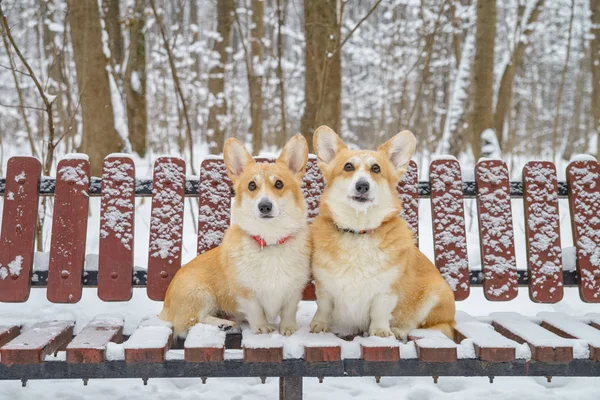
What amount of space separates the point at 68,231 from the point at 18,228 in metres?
0.24

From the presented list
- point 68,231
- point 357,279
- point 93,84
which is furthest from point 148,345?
point 93,84

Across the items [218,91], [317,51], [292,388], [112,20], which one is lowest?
[292,388]

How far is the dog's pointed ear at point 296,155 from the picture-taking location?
2.46 meters

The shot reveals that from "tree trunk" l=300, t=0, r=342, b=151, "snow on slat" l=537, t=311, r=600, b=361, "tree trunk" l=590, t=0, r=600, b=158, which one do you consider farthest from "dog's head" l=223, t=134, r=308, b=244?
"tree trunk" l=590, t=0, r=600, b=158

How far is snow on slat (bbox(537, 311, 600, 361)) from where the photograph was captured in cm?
192

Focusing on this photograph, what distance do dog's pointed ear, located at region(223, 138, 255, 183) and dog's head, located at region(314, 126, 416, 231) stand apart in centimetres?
35

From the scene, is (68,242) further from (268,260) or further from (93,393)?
(268,260)

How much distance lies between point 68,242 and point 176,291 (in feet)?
2.35

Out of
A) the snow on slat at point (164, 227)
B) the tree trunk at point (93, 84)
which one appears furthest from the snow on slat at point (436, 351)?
the tree trunk at point (93, 84)

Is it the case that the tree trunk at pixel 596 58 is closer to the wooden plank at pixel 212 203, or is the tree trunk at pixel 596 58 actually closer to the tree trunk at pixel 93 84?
the tree trunk at pixel 93 84

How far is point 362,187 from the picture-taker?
86.1 inches

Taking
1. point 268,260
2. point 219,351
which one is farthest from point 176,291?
point 219,351

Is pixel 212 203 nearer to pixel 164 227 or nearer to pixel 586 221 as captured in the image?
pixel 164 227

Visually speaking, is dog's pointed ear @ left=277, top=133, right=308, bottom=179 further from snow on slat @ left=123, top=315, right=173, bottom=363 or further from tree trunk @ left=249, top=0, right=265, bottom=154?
tree trunk @ left=249, top=0, right=265, bottom=154
